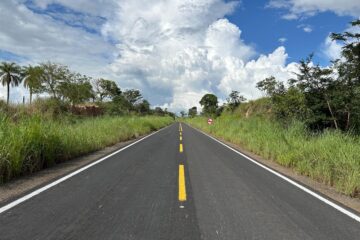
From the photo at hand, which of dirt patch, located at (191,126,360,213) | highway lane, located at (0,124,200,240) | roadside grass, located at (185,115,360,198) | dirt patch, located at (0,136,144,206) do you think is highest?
roadside grass, located at (185,115,360,198)

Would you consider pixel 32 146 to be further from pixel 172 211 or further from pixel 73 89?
pixel 73 89

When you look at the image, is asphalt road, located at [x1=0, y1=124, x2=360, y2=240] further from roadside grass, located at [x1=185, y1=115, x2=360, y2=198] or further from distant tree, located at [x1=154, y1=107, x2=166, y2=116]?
distant tree, located at [x1=154, y1=107, x2=166, y2=116]

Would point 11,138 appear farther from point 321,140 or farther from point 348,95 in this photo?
point 348,95

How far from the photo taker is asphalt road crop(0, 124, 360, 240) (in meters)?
4.43

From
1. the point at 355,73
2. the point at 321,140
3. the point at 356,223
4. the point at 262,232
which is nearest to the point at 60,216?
the point at 262,232

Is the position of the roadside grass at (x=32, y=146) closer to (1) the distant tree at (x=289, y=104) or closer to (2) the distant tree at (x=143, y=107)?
(1) the distant tree at (x=289, y=104)

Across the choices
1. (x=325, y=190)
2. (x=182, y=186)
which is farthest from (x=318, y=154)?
(x=182, y=186)

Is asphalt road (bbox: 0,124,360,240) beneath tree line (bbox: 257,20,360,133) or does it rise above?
beneath

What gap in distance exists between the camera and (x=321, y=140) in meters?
11.6

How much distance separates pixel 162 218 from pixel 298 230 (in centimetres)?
217

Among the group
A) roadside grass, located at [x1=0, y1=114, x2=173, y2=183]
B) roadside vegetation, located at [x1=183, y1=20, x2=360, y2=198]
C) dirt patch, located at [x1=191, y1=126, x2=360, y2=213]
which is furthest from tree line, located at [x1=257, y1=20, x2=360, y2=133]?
roadside grass, located at [x1=0, y1=114, x2=173, y2=183]

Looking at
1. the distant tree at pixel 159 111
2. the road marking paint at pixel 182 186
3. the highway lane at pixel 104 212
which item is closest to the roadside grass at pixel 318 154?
the road marking paint at pixel 182 186

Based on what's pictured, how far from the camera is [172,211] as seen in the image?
539cm

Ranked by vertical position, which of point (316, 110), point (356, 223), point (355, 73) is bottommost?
point (356, 223)
